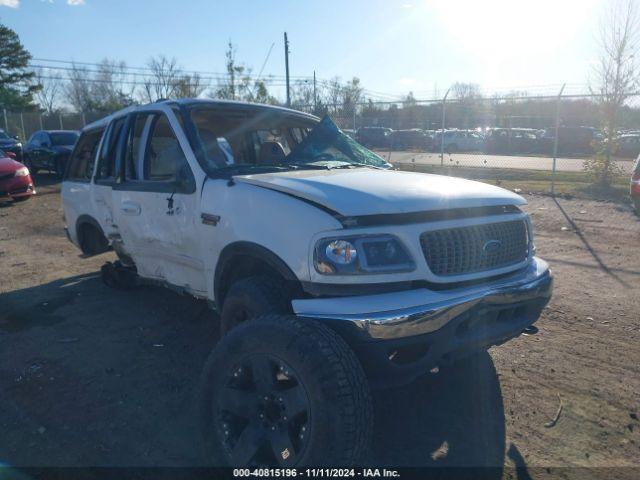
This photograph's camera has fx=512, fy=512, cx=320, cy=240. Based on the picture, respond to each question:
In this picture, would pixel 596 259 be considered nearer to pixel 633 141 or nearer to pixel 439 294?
pixel 439 294

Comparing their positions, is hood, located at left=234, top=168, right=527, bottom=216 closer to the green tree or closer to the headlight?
the headlight

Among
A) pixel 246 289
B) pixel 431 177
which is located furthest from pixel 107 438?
pixel 431 177

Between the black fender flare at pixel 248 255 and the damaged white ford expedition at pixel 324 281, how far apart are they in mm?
10

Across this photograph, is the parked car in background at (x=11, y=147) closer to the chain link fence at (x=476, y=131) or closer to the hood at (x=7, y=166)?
the hood at (x=7, y=166)

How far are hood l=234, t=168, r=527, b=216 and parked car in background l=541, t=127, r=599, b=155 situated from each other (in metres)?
30.0

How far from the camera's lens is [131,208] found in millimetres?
4469

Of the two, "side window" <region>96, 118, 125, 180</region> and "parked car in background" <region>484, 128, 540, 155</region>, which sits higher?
"side window" <region>96, 118, 125, 180</region>

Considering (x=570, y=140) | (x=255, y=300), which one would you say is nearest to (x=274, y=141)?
(x=255, y=300)

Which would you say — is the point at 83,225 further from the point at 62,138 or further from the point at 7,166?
the point at 62,138

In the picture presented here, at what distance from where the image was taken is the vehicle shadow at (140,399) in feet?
9.81

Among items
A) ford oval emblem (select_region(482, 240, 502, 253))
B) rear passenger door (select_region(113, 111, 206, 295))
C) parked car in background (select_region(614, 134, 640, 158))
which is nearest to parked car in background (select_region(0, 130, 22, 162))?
rear passenger door (select_region(113, 111, 206, 295))

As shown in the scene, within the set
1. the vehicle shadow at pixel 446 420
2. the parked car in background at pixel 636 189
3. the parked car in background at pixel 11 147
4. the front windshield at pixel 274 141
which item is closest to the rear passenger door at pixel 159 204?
the front windshield at pixel 274 141

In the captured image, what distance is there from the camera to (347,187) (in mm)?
2996

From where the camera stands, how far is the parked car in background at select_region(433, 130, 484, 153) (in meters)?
31.1
